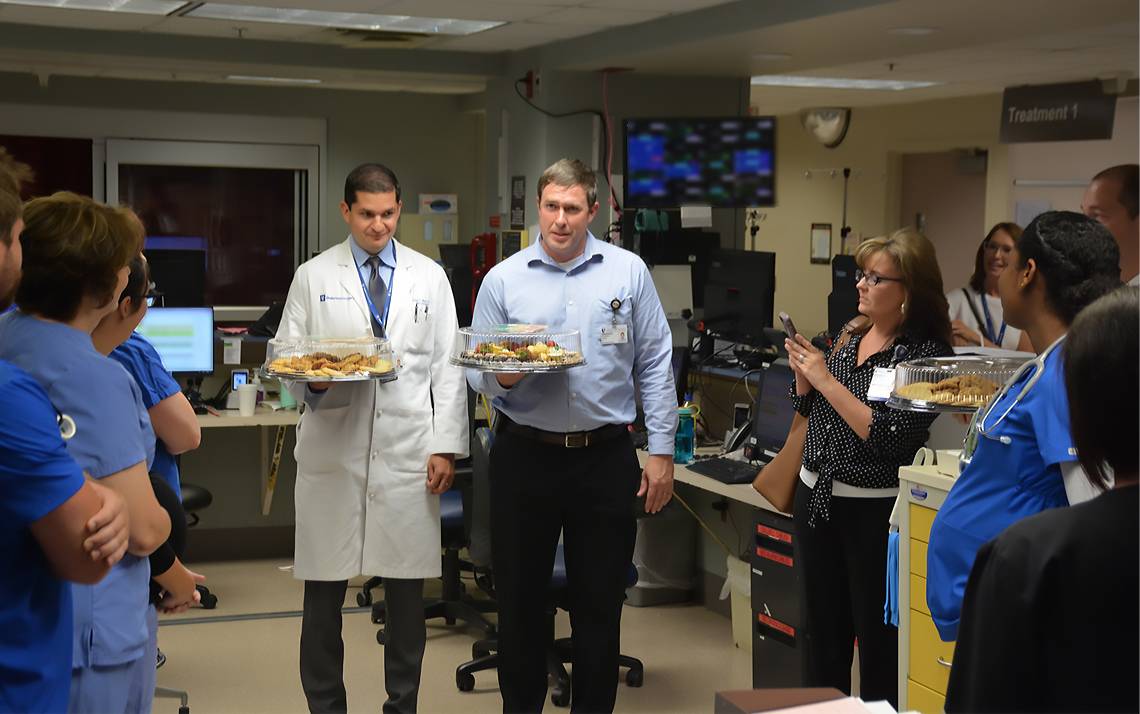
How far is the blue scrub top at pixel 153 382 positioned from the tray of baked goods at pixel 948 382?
5.22 ft

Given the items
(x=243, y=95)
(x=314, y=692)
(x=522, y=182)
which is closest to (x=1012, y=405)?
(x=314, y=692)

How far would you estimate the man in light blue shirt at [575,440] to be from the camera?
3.31 meters

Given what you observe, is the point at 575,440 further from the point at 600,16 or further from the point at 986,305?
the point at 600,16

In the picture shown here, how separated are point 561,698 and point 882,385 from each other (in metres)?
1.78

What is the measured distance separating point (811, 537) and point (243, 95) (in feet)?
26.3

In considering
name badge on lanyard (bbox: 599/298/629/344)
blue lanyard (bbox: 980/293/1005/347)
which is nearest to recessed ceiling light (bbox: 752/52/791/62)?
blue lanyard (bbox: 980/293/1005/347)

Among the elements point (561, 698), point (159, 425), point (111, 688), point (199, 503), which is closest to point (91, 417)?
point (111, 688)

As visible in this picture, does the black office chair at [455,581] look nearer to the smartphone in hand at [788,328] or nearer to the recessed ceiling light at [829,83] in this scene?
the smartphone in hand at [788,328]

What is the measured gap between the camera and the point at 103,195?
32.4 ft

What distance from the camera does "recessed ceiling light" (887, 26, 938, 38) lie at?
5.52 meters

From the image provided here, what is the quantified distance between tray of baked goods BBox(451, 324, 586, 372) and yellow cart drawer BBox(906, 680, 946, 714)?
1.22m

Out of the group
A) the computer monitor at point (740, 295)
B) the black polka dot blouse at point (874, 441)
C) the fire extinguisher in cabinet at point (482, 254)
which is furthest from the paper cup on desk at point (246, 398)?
the black polka dot blouse at point (874, 441)

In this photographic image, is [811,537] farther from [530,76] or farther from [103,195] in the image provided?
[103,195]

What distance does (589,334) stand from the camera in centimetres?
340
